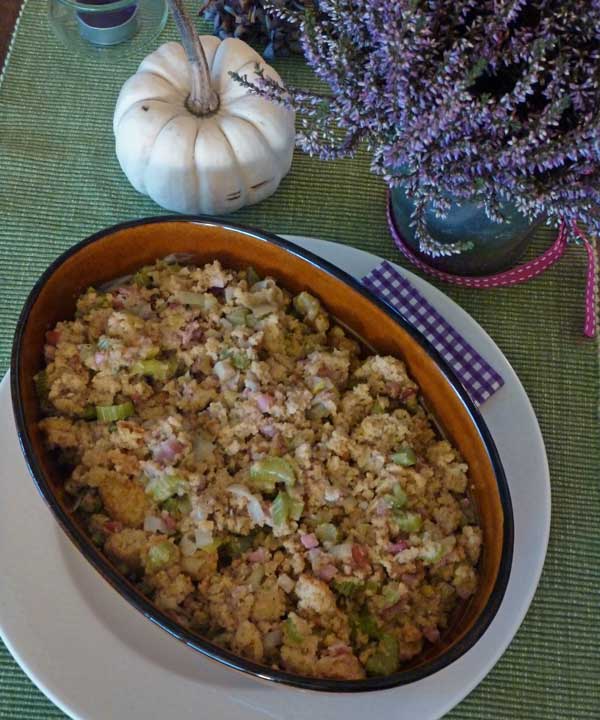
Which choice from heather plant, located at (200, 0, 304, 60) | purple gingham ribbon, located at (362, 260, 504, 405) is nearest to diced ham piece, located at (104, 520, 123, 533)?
purple gingham ribbon, located at (362, 260, 504, 405)

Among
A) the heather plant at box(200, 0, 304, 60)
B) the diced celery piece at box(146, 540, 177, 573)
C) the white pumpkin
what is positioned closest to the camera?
the diced celery piece at box(146, 540, 177, 573)

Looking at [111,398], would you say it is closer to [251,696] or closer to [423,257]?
[251,696]

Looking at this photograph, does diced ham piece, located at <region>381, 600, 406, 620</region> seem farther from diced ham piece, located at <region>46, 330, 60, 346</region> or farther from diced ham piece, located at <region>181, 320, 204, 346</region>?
diced ham piece, located at <region>46, 330, 60, 346</region>

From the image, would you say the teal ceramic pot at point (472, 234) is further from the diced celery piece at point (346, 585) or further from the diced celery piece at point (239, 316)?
the diced celery piece at point (346, 585)

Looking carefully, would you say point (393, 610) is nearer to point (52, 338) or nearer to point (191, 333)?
point (191, 333)

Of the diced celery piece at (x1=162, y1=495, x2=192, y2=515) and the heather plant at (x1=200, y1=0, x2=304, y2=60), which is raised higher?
the heather plant at (x1=200, y1=0, x2=304, y2=60)

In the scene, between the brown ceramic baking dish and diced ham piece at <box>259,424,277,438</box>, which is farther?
diced ham piece at <box>259,424,277,438</box>

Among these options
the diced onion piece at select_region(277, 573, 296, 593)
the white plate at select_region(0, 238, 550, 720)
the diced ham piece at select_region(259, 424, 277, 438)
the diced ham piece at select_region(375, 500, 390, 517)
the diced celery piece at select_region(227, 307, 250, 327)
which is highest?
the diced celery piece at select_region(227, 307, 250, 327)

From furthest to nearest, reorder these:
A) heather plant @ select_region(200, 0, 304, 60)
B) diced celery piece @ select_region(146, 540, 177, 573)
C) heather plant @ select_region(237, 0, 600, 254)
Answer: heather plant @ select_region(200, 0, 304, 60) → diced celery piece @ select_region(146, 540, 177, 573) → heather plant @ select_region(237, 0, 600, 254)
